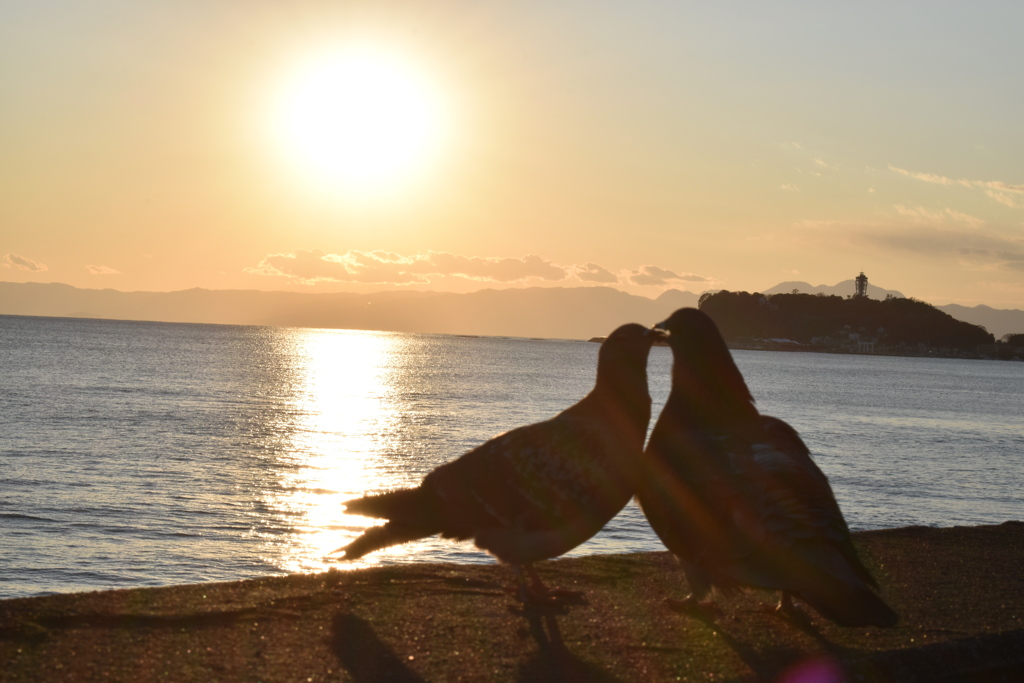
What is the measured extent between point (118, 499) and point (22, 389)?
128 ft

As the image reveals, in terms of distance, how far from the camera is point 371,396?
6906 cm

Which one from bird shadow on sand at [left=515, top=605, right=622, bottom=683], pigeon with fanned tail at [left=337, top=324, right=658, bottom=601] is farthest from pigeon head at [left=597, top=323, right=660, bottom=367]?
bird shadow on sand at [left=515, top=605, right=622, bottom=683]

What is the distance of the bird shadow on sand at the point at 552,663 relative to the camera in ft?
16.0

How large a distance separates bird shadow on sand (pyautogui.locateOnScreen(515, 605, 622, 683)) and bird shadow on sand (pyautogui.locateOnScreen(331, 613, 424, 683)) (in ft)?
2.16

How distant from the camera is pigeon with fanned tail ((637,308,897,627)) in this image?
4.90 m

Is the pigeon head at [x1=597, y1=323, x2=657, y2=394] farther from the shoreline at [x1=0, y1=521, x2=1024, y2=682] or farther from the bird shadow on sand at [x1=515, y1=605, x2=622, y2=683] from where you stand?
the bird shadow on sand at [x1=515, y1=605, x2=622, y2=683]

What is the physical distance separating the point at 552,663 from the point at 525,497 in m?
1.58

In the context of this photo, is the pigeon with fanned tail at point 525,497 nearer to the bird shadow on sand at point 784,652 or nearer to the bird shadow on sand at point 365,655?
the bird shadow on sand at point 365,655

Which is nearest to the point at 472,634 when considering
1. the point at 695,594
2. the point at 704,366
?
the point at 695,594

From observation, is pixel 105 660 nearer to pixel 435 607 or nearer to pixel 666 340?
pixel 435 607

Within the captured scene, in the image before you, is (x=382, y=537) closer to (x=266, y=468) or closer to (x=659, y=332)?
(x=659, y=332)

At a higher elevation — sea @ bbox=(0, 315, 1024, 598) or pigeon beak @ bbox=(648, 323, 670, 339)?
pigeon beak @ bbox=(648, 323, 670, 339)

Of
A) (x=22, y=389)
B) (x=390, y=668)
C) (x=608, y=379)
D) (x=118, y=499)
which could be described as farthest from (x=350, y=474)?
(x=22, y=389)

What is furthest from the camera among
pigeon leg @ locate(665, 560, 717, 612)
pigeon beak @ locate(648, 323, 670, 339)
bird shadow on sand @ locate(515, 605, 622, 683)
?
pigeon beak @ locate(648, 323, 670, 339)
